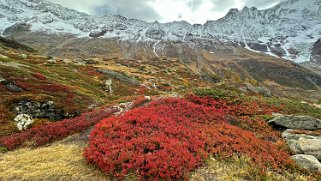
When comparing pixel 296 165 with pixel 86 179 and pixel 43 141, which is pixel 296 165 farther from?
pixel 43 141

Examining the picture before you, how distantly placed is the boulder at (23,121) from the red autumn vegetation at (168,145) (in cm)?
1097

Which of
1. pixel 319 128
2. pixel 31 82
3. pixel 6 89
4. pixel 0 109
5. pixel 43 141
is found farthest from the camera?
pixel 31 82

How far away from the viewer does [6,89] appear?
31.0 meters

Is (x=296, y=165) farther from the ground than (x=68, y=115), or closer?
farther from the ground

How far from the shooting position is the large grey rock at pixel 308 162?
45.6ft

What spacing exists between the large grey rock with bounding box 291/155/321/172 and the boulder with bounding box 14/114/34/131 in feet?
77.5

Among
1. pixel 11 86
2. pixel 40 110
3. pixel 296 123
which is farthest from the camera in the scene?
pixel 11 86

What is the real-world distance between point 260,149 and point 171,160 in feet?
22.4

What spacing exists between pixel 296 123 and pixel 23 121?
26.2 meters

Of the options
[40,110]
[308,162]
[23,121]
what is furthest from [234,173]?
[40,110]

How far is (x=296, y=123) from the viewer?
20.7m

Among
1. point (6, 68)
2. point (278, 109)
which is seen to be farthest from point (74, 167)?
point (6, 68)

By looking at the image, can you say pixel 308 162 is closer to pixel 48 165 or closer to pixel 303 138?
pixel 303 138

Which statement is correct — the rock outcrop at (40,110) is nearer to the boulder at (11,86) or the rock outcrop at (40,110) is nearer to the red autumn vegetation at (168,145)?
the boulder at (11,86)
